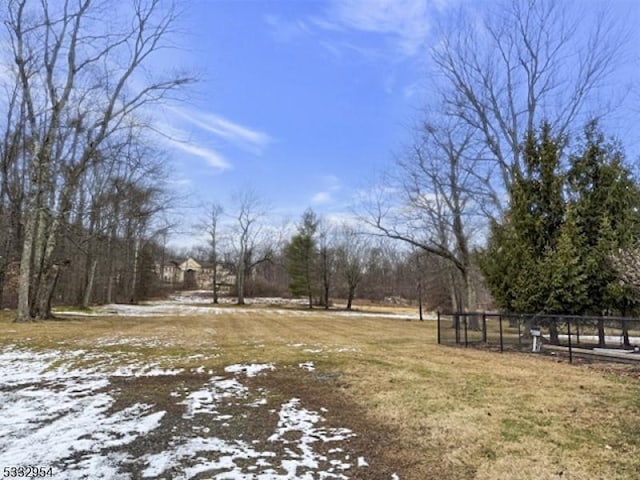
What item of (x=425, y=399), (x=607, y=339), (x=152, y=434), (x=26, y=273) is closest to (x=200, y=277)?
(x=26, y=273)

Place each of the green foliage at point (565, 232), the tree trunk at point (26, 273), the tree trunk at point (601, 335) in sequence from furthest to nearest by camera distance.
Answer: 1. the tree trunk at point (26, 273)
2. the green foliage at point (565, 232)
3. the tree trunk at point (601, 335)

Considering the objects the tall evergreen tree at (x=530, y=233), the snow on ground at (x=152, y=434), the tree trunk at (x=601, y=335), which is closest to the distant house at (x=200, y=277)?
the tall evergreen tree at (x=530, y=233)

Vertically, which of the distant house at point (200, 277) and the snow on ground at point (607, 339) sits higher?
the distant house at point (200, 277)

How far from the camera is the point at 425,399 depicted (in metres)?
5.81

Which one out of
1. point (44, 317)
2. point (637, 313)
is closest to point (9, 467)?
point (637, 313)

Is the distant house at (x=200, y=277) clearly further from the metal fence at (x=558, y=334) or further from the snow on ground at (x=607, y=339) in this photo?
the snow on ground at (x=607, y=339)

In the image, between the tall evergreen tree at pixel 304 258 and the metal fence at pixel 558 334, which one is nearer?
the metal fence at pixel 558 334

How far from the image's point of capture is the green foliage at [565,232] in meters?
10.6

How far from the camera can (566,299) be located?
10.6 meters

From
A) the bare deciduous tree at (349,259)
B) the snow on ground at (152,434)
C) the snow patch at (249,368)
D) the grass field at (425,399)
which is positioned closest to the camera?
the snow on ground at (152,434)

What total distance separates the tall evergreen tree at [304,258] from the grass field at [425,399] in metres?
32.8

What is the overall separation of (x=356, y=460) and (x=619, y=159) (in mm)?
11246

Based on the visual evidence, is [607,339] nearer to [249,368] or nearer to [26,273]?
[249,368]

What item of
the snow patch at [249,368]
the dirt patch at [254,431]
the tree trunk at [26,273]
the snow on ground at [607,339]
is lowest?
the snow patch at [249,368]
